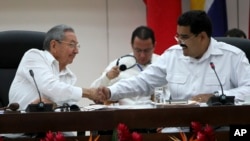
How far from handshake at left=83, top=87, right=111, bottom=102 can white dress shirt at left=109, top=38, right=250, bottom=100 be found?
0.13ft

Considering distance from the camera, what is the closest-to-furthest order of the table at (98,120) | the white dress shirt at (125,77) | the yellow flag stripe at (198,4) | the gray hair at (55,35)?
the table at (98,120) → the gray hair at (55,35) → the white dress shirt at (125,77) → the yellow flag stripe at (198,4)

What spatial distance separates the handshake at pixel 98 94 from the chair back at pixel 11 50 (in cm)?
53

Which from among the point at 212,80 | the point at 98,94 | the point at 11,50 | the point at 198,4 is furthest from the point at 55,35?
the point at 198,4

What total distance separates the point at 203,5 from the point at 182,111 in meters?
2.99

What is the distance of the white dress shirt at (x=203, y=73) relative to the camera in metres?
2.94

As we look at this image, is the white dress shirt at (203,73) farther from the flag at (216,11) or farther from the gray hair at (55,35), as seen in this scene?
the flag at (216,11)

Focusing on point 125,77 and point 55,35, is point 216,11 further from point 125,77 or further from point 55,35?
point 55,35

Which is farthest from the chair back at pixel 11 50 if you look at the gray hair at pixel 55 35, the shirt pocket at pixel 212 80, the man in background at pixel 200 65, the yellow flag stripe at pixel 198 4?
the yellow flag stripe at pixel 198 4

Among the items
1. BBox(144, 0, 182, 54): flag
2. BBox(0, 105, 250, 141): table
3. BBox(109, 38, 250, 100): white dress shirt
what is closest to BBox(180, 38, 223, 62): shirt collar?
BBox(109, 38, 250, 100): white dress shirt

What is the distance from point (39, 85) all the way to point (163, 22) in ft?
6.45

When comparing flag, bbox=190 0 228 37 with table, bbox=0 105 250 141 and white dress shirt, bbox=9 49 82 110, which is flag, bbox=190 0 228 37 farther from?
table, bbox=0 105 250 141

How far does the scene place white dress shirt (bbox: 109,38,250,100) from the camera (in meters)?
2.94

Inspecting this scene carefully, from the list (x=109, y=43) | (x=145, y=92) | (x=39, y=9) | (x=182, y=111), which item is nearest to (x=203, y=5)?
(x=109, y=43)

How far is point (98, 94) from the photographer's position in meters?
3.09
